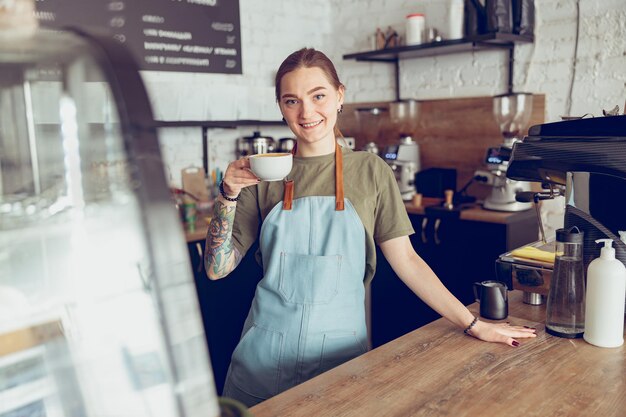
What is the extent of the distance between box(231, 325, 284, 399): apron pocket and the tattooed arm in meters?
0.21

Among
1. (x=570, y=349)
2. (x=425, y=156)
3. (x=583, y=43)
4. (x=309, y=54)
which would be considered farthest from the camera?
(x=425, y=156)

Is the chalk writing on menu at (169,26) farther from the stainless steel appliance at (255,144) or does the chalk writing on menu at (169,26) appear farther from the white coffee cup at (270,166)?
the white coffee cup at (270,166)

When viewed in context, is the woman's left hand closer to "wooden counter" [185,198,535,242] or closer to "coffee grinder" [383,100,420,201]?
"wooden counter" [185,198,535,242]

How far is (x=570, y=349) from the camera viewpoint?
56.6 inches

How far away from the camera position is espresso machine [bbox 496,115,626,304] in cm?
150

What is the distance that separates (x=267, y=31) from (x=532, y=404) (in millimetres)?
3492

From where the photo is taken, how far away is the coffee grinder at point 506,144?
3.20 metres

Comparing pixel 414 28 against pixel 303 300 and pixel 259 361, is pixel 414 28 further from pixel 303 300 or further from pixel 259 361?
pixel 259 361

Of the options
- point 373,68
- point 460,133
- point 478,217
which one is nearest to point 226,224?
point 478,217

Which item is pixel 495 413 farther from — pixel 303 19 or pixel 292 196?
pixel 303 19

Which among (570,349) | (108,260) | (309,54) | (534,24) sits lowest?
(570,349)

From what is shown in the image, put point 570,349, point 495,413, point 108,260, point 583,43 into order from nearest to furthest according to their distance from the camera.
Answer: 1. point 108,260
2. point 495,413
3. point 570,349
4. point 583,43

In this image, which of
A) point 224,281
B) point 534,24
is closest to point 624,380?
point 224,281

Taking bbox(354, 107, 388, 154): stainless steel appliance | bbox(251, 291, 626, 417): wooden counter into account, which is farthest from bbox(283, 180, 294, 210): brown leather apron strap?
bbox(354, 107, 388, 154): stainless steel appliance
